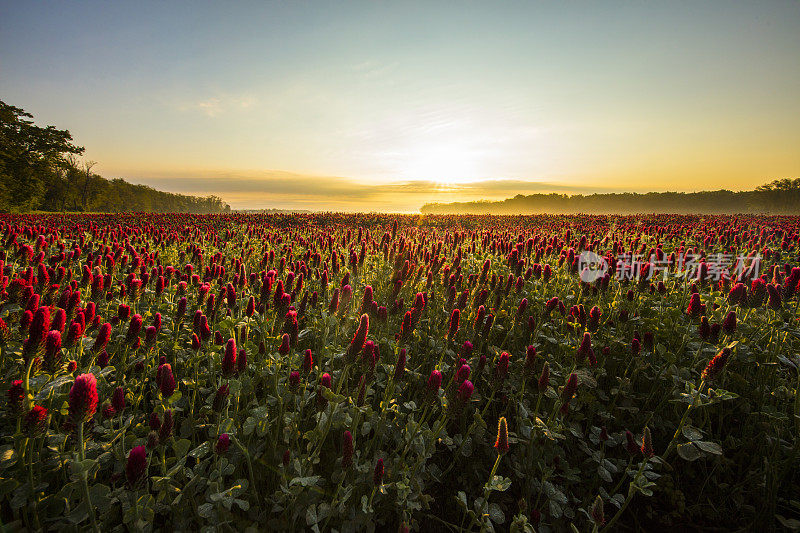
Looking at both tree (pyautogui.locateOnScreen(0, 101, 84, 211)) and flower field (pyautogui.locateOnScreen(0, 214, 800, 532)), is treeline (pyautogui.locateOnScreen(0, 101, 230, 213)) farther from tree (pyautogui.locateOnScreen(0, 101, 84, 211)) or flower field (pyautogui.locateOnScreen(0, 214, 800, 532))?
flower field (pyautogui.locateOnScreen(0, 214, 800, 532))

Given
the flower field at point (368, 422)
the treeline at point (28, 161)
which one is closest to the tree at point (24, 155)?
the treeline at point (28, 161)

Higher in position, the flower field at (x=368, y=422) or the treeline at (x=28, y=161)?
the treeline at (x=28, y=161)

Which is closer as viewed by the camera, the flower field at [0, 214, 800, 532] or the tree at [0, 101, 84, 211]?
the flower field at [0, 214, 800, 532]

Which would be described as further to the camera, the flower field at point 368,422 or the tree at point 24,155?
the tree at point 24,155

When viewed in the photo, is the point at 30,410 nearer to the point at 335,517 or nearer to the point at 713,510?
the point at 335,517

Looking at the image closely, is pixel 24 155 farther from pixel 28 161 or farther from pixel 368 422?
pixel 368 422

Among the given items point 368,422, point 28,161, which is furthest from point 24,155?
point 368,422

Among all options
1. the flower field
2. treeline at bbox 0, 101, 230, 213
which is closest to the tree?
treeline at bbox 0, 101, 230, 213

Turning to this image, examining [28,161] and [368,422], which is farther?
[28,161]

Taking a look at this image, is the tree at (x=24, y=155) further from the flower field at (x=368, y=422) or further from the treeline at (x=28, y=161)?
the flower field at (x=368, y=422)

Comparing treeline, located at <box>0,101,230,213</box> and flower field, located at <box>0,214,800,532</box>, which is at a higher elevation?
treeline, located at <box>0,101,230,213</box>

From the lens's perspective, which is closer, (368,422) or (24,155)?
(368,422)

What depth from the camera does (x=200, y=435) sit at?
9.84ft

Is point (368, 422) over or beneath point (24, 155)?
beneath
